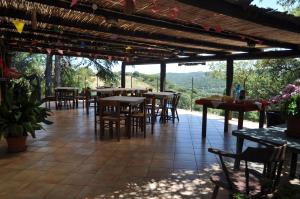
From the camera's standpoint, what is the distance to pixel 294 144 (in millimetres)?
2605

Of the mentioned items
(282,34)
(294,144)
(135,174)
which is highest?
(282,34)

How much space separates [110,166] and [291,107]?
2355mm

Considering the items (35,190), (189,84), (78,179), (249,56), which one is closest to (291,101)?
(78,179)

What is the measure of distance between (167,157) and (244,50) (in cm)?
438

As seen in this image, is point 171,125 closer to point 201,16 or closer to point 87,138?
point 87,138

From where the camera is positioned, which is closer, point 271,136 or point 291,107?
point 291,107

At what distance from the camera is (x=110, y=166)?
3934 mm

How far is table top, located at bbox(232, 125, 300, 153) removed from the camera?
2.61 meters

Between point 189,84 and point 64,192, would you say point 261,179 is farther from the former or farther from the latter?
point 189,84

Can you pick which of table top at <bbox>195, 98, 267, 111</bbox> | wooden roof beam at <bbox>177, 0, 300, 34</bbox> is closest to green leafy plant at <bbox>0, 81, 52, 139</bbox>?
wooden roof beam at <bbox>177, 0, 300, 34</bbox>

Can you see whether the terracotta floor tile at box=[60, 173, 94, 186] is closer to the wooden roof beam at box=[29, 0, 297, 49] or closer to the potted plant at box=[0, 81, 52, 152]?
the potted plant at box=[0, 81, 52, 152]

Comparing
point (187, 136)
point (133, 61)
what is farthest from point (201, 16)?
point (133, 61)

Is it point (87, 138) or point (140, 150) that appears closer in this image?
point (140, 150)

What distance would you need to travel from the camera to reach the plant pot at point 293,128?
112 inches
